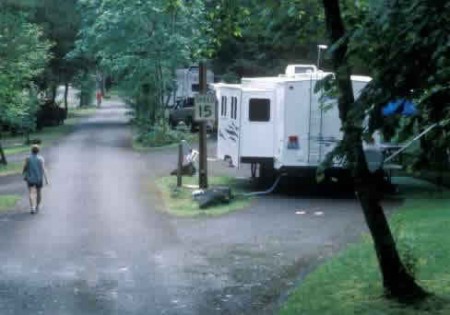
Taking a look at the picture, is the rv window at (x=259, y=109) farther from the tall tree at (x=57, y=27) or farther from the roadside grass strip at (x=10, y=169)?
the tall tree at (x=57, y=27)

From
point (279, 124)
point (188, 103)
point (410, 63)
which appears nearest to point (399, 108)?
point (410, 63)

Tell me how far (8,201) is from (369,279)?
1374 cm

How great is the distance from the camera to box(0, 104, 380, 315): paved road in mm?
11031

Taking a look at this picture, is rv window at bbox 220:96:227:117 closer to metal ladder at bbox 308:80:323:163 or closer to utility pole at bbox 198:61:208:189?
utility pole at bbox 198:61:208:189

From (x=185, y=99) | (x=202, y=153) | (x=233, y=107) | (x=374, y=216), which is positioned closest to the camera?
(x=374, y=216)

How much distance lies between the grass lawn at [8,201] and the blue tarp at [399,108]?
1519cm

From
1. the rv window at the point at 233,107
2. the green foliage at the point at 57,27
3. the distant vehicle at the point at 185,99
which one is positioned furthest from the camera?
the green foliage at the point at 57,27

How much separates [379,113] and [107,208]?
14157mm

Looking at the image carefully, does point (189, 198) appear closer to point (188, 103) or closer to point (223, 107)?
point (223, 107)

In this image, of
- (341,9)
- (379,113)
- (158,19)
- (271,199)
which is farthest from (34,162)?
(158,19)

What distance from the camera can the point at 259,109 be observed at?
22.9 meters

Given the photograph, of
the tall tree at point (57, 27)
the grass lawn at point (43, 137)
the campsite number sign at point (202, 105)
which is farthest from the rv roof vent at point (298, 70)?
the tall tree at point (57, 27)

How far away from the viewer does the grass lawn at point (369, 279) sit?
9.73 metres

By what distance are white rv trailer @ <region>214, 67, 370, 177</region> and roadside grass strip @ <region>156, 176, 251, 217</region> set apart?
1.04 meters
